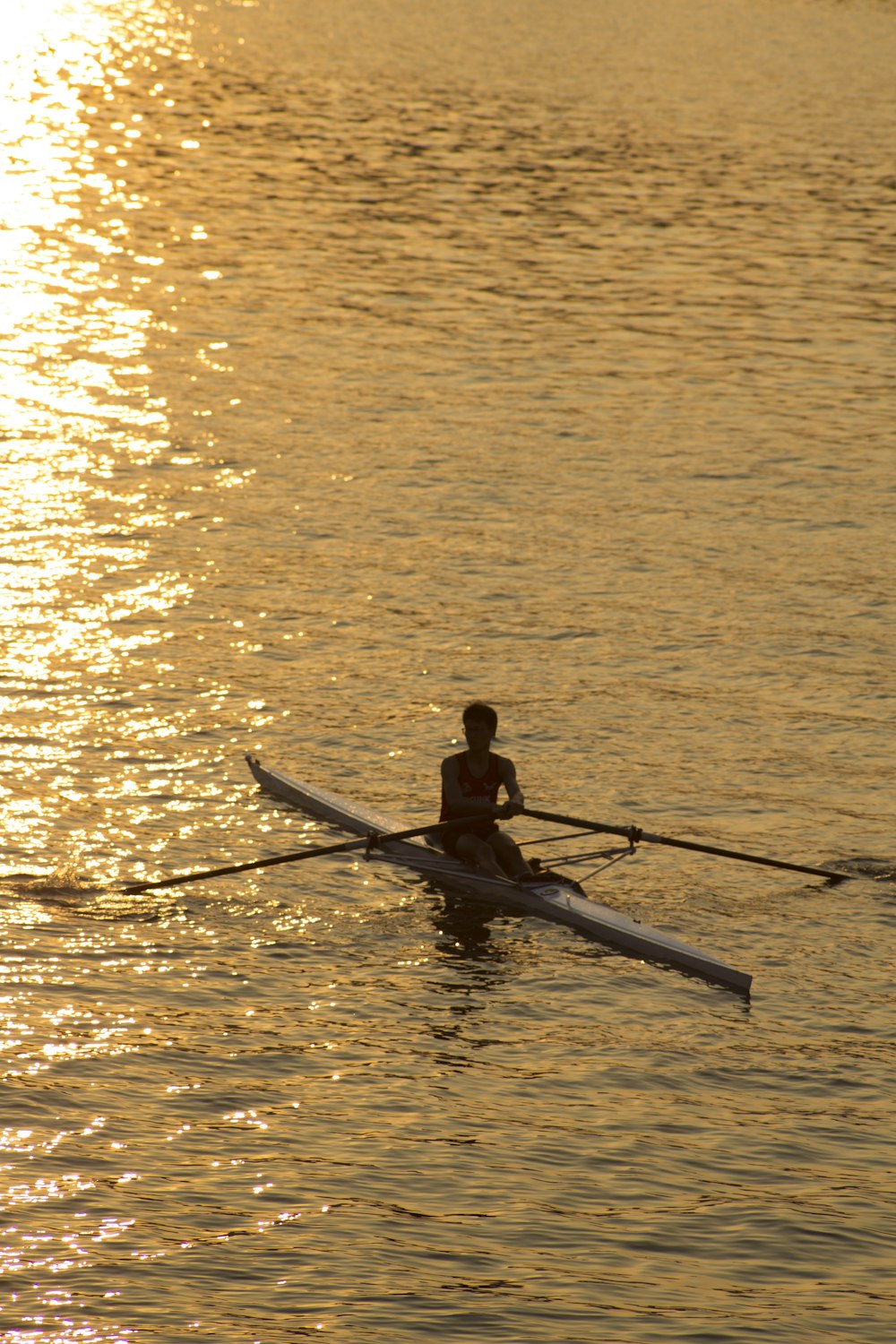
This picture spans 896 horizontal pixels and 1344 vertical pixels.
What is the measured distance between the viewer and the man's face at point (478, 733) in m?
18.8

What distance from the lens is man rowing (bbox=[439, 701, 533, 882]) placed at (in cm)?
1914

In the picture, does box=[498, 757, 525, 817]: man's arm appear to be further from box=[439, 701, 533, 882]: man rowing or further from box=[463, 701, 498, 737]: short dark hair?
box=[463, 701, 498, 737]: short dark hair

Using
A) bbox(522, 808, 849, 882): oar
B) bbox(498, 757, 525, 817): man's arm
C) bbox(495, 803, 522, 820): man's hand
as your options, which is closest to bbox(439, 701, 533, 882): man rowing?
bbox(498, 757, 525, 817): man's arm

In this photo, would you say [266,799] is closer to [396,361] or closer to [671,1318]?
[671,1318]

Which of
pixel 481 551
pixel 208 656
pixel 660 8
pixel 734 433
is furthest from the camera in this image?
pixel 660 8

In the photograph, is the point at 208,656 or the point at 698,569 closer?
the point at 208,656

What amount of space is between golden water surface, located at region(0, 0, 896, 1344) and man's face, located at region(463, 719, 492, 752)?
1.58 m

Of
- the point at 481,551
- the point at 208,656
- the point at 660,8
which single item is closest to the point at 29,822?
the point at 208,656

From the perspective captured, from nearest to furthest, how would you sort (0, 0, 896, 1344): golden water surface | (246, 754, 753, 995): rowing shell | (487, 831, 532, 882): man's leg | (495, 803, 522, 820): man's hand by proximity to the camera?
(0, 0, 896, 1344): golden water surface < (246, 754, 753, 995): rowing shell < (495, 803, 522, 820): man's hand < (487, 831, 532, 882): man's leg

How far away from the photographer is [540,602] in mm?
28203

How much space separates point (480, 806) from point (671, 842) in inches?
71.4

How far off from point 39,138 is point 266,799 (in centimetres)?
4669

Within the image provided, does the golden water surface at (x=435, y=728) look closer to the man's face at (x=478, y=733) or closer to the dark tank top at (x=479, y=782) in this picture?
the dark tank top at (x=479, y=782)

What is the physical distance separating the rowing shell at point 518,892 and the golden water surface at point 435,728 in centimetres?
24
